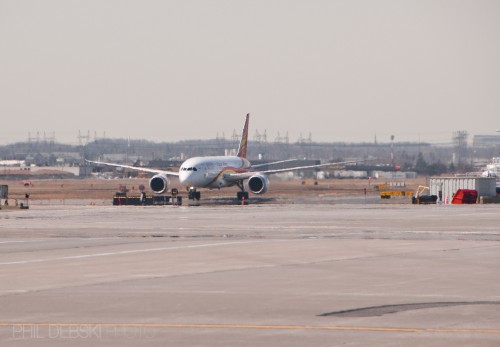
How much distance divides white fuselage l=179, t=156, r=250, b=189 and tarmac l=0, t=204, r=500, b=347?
49047mm

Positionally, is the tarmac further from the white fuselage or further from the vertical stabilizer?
the vertical stabilizer

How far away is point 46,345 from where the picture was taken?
17578 millimetres

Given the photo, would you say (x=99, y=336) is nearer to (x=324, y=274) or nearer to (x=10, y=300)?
(x=10, y=300)

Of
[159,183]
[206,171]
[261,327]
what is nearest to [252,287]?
[261,327]

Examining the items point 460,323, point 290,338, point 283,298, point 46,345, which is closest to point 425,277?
point 283,298

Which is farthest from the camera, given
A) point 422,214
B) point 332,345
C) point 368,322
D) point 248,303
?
point 422,214

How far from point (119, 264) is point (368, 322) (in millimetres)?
14922

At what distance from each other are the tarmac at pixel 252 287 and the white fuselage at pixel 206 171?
1931 inches

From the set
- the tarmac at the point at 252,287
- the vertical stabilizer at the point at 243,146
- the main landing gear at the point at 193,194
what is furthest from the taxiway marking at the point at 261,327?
the vertical stabilizer at the point at 243,146

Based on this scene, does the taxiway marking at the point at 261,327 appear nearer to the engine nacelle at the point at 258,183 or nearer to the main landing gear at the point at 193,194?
the engine nacelle at the point at 258,183

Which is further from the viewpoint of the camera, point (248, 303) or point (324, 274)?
point (324, 274)

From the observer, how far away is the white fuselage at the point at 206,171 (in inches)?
4003

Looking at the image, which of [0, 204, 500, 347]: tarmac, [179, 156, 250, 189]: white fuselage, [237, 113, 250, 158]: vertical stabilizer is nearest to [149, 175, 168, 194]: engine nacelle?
[179, 156, 250, 189]: white fuselage

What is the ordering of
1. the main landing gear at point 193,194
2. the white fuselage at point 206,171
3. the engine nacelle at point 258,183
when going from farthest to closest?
the main landing gear at point 193,194, the engine nacelle at point 258,183, the white fuselage at point 206,171
